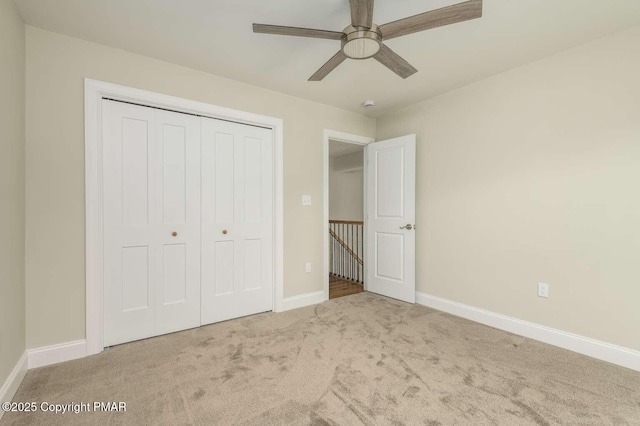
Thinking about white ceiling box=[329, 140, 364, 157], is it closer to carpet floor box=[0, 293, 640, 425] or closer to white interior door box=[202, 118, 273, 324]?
white interior door box=[202, 118, 273, 324]

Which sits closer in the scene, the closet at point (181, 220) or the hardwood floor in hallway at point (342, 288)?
the closet at point (181, 220)

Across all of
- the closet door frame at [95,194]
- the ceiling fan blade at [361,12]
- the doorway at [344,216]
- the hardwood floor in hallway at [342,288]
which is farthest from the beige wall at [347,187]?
the ceiling fan blade at [361,12]

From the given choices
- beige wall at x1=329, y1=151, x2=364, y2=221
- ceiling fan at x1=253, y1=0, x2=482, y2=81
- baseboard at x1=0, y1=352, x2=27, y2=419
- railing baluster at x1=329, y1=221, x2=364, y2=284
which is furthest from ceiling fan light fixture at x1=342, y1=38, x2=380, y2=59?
beige wall at x1=329, y1=151, x2=364, y2=221

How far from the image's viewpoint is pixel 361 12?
1571 mm

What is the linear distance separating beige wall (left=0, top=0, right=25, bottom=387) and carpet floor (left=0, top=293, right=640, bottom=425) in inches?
15.5

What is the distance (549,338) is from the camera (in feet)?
8.20

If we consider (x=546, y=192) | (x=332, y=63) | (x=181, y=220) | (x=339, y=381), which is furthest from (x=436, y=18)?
(x=181, y=220)

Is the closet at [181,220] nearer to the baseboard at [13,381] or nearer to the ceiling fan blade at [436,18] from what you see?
Result: the baseboard at [13,381]

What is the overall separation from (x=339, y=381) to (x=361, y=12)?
2.23m

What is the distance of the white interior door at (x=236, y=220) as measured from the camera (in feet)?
9.48

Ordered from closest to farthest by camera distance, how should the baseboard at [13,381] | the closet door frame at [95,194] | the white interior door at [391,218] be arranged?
1. the baseboard at [13,381]
2. the closet door frame at [95,194]
3. the white interior door at [391,218]

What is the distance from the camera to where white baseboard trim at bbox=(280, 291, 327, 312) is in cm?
→ 333

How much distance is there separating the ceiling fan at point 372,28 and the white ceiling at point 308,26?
29cm

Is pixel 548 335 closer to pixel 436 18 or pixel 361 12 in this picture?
pixel 436 18
